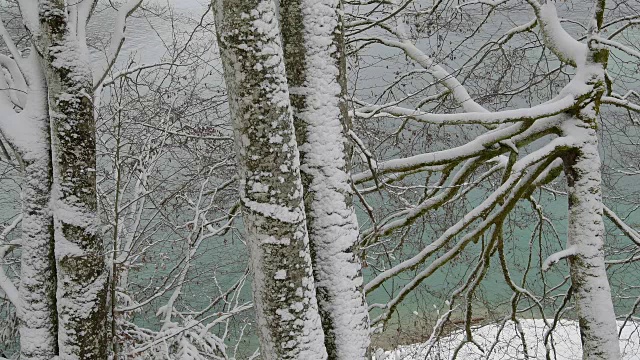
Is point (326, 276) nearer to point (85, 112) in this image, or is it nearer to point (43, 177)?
point (85, 112)

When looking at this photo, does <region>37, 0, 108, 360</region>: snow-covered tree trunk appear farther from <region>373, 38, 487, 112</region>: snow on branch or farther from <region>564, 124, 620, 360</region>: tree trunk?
<region>564, 124, 620, 360</region>: tree trunk

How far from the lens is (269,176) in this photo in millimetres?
2070

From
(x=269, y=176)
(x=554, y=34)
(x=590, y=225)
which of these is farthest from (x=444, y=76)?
(x=269, y=176)

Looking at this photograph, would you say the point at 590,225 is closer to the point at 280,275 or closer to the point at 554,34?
the point at 554,34

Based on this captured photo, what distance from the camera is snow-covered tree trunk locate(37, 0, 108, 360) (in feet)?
10.4

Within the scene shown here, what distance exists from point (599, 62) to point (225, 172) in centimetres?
326

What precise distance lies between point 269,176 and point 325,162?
0.34 metres

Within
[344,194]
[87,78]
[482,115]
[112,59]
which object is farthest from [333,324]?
[112,59]

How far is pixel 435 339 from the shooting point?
5.13m

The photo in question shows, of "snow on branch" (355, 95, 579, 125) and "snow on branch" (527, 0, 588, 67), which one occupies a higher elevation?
"snow on branch" (527, 0, 588, 67)

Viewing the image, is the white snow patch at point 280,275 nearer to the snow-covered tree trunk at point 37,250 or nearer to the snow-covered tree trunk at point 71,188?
the snow-covered tree trunk at point 71,188

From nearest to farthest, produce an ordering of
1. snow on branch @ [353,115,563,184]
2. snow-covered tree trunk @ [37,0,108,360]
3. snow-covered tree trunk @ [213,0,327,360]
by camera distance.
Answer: snow-covered tree trunk @ [213,0,327,360]
snow-covered tree trunk @ [37,0,108,360]
snow on branch @ [353,115,563,184]

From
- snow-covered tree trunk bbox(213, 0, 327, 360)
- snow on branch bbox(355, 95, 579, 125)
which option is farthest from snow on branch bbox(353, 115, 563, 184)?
snow-covered tree trunk bbox(213, 0, 327, 360)

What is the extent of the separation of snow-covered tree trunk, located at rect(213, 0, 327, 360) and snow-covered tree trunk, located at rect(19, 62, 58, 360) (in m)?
1.97
